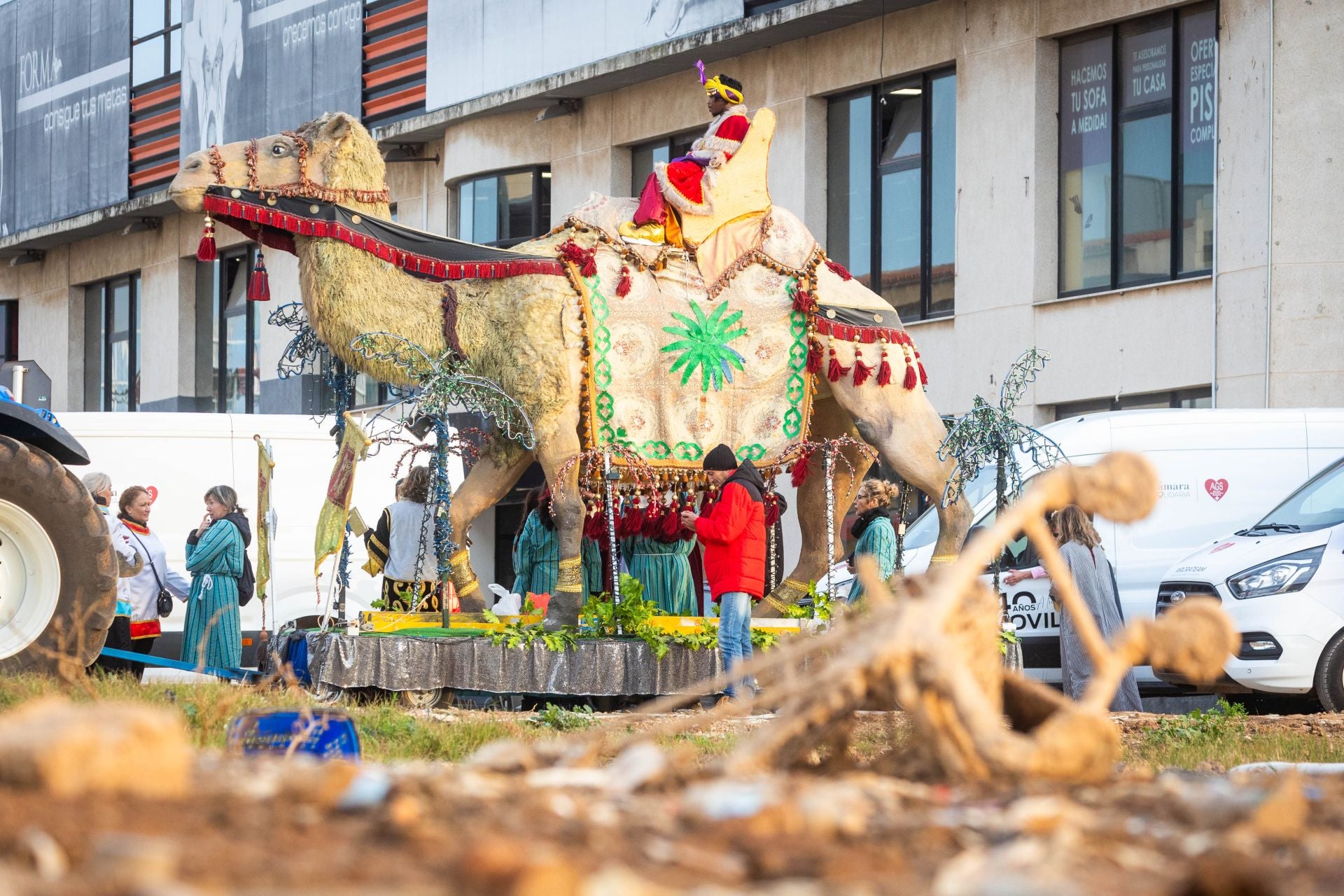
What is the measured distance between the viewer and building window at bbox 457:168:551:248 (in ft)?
89.7

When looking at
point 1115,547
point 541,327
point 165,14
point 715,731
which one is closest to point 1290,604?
point 1115,547

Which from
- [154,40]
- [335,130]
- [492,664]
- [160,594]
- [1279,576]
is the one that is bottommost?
[492,664]

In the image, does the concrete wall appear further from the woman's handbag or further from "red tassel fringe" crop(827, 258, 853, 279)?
the woman's handbag

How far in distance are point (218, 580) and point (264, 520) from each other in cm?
107

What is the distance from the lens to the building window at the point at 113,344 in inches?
1367

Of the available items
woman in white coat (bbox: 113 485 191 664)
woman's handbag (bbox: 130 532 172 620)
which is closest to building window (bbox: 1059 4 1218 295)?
woman's handbag (bbox: 130 532 172 620)

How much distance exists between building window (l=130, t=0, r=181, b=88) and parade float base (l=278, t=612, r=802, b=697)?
2295 centimetres

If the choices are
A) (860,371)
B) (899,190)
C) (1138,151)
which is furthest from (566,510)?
(899,190)

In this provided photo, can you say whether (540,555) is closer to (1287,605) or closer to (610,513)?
(610,513)

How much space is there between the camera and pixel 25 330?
37219mm

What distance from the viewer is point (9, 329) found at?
38.0m

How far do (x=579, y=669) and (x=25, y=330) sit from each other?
27.6 metres

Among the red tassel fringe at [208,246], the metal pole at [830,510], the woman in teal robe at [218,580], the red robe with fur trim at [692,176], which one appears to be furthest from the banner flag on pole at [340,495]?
the metal pole at [830,510]

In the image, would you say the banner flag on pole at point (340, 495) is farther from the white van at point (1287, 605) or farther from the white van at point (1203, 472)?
the white van at point (1287, 605)
